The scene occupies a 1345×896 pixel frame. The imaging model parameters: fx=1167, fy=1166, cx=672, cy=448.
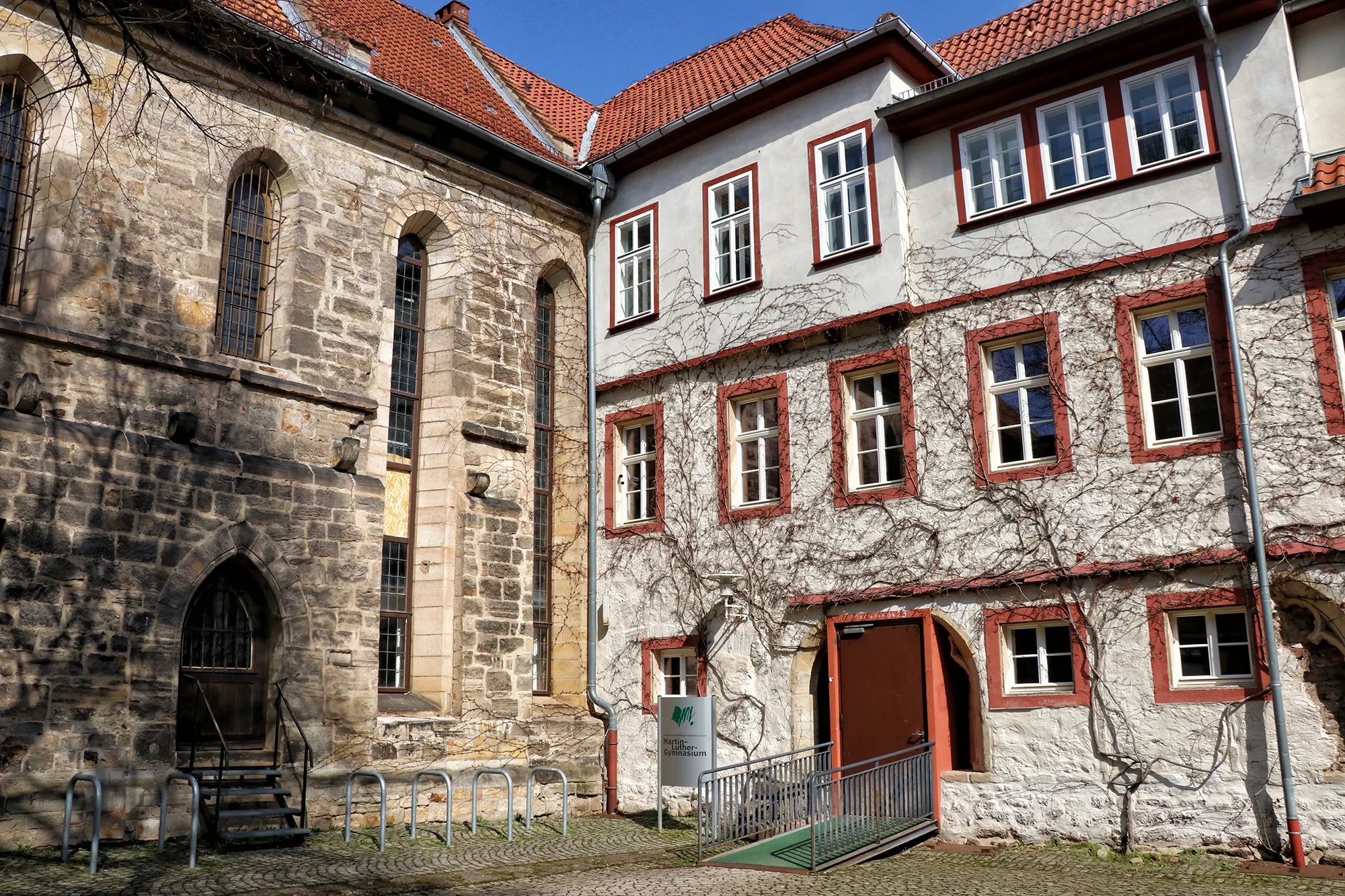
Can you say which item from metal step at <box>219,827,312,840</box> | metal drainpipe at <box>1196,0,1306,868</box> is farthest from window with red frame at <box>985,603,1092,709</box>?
metal step at <box>219,827,312,840</box>

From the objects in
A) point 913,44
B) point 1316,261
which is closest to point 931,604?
point 1316,261

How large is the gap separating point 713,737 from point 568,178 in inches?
314

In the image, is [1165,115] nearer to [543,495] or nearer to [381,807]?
[543,495]

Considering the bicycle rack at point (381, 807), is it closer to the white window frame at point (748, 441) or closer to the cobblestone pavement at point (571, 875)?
the cobblestone pavement at point (571, 875)

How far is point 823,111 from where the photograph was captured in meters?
14.2

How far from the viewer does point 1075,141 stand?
12.2 m

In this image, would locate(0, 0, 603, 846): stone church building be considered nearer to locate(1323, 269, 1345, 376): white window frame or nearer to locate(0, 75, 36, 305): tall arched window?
locate(0, 75, 36, 305): tall arched window

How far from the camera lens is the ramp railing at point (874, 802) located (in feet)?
34.8

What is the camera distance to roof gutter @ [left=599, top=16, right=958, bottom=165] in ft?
44.0

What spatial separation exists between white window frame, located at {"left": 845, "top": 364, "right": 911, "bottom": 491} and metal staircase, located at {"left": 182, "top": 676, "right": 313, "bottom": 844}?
259 inches

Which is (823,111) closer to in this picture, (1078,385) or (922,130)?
(922,130)

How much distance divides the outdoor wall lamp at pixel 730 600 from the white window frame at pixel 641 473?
175 cm

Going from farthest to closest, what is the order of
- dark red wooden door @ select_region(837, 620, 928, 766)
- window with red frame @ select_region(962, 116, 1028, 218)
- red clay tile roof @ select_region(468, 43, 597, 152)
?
red clay tile roof @ select_region(468, 43, 597, 152), window with red frame @ select_region(962, 116, 1028, 218), dark red wooden door @ select_region(837, 620, 928, 766)

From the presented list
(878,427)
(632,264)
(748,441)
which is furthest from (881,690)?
(632,264)
